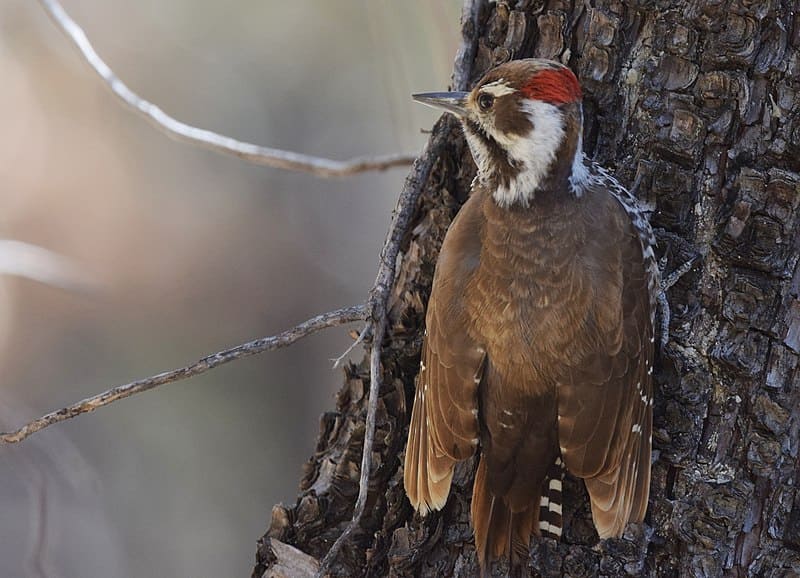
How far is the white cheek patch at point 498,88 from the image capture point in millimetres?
2703

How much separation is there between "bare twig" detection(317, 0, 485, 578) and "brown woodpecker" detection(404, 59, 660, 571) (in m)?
0.14

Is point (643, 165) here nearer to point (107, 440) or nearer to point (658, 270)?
point (658, 270)

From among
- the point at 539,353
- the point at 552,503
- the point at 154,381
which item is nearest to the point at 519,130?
the point at 539,353

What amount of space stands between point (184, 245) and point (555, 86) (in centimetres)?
374

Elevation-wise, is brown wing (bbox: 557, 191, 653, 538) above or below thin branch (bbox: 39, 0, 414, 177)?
below

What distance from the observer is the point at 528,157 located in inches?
112

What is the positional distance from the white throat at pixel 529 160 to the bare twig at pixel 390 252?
165 mm

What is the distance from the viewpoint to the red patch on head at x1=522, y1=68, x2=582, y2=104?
102 inches

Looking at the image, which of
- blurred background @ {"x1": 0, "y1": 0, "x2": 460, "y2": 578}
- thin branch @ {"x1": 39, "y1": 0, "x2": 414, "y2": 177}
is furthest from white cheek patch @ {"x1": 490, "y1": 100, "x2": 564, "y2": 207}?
blurred background @ {"x1": 0, "y1": 0, "x2": 460, "y2": 578}

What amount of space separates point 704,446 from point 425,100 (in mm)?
1205

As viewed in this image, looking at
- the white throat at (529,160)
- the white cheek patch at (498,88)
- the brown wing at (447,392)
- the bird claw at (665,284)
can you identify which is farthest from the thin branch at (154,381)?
the bird claw at (665,284)

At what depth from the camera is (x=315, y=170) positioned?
330 cm

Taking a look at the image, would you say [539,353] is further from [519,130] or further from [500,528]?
[519,130]

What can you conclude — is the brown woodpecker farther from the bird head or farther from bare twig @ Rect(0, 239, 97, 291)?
bare twig @ Rect(0, 239, 97, 291)
